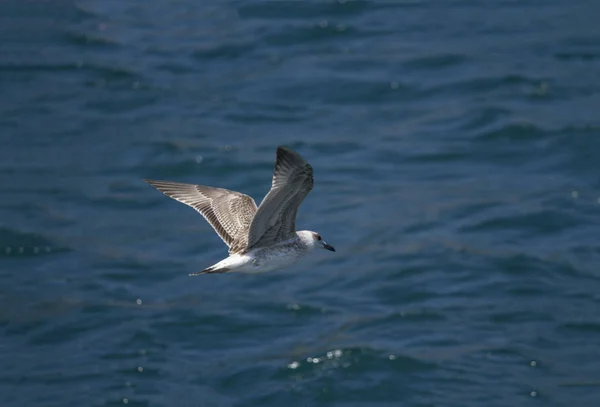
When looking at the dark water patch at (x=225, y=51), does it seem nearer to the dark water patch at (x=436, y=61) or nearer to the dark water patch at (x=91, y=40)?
the dark water patch at (x=91, y=40)

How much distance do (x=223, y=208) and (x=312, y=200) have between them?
517 cm

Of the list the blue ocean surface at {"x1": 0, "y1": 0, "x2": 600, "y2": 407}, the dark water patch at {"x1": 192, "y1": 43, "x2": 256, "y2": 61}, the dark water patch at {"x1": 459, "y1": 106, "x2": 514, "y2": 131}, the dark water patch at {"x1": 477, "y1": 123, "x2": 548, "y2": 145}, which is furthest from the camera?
the dark water patch at {"x1": 192, "y1": 43, "x2": 256, "y2": 61}

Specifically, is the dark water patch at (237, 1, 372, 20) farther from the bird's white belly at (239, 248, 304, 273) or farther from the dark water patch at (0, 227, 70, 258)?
the bird's white belly at (239, 248, 304, 273)

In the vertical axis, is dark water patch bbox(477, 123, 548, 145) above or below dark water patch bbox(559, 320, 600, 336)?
above

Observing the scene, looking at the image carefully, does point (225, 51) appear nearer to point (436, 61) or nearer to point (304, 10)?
point (304, 10)

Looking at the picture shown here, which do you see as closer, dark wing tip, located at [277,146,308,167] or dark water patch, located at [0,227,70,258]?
dark wing tip, located at [277,146,308,167]

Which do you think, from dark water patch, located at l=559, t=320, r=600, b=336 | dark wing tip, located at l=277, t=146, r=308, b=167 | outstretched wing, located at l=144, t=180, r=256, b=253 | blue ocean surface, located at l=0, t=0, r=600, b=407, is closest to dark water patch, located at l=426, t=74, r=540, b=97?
blue ocean surface, located at l=0, t=0, r=600, b=407

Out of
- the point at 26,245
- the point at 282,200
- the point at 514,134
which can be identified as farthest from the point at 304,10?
the point at 282,200

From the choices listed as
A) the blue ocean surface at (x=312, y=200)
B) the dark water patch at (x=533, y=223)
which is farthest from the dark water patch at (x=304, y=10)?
the dark water patch at (x=533, y=223)

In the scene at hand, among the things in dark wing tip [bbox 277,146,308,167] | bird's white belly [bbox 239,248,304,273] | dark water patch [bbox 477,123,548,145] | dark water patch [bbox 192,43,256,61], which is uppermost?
dark wing tip [bbox 277,146,308,167]

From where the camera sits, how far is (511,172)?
678 inches

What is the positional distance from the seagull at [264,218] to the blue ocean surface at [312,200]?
282 centimetres

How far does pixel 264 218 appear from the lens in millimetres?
10297

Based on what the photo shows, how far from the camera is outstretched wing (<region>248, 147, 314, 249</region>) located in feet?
31.0
